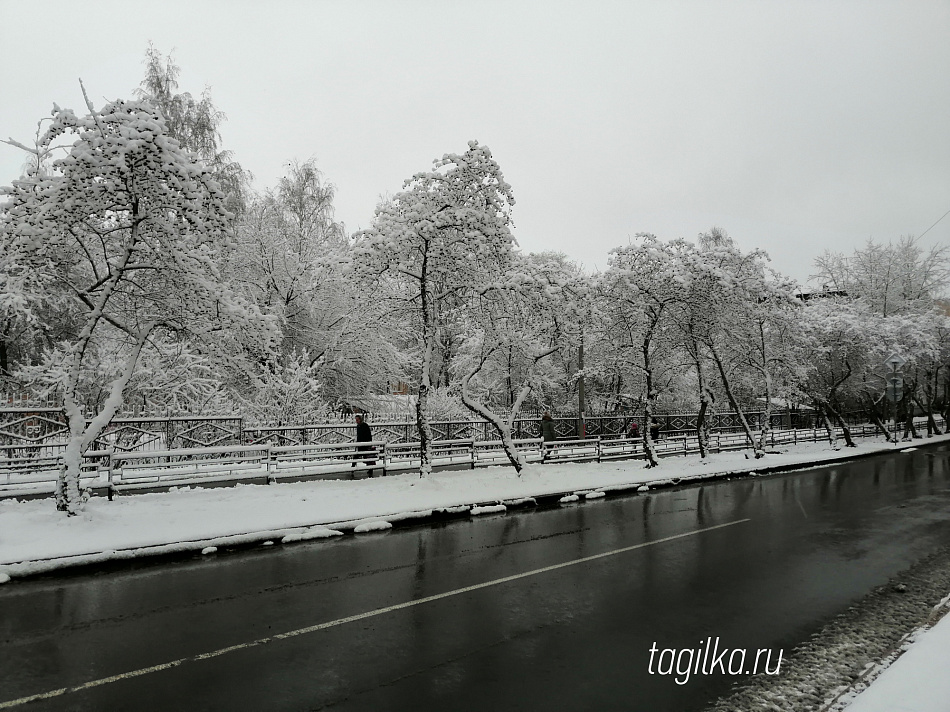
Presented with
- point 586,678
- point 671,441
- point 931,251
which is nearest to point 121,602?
point 586,678

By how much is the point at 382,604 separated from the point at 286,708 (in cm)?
245

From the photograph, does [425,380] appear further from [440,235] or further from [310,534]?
[310,534]

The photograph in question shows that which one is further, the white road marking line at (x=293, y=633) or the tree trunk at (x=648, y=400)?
the tree trunk at (x=648, y=400)

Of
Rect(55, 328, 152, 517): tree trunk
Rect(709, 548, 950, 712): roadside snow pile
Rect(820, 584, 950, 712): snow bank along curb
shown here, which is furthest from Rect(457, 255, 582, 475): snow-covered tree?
Rect(820, 584, 950, 712): snow bank along curb

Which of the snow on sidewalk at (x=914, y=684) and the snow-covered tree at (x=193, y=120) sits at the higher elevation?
the snow-covered tree at (x=193, y=120)

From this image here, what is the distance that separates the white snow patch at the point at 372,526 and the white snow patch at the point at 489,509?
2.36 meters

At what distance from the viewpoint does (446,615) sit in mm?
6465

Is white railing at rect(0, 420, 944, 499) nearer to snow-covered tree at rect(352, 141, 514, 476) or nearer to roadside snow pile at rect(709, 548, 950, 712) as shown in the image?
snow-covered tree at rect(352, 141, 514, 476)

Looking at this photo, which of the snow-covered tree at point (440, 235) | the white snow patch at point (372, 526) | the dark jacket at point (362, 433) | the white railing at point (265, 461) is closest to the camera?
the white snow patch at point (372, 526)

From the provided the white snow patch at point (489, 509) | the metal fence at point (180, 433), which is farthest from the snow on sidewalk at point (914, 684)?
the metal fence at point (180, 433)

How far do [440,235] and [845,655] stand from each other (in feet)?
41.5

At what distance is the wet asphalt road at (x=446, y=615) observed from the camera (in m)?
4.75

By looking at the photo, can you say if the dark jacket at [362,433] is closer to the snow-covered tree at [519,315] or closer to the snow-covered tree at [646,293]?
the snow-covered tree at [519,315]

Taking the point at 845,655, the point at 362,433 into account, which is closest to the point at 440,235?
the point at 362,433
